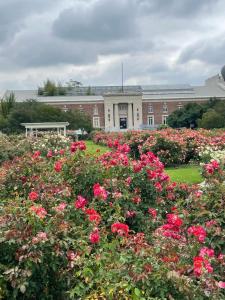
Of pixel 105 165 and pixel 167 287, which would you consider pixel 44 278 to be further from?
pixel 105 165

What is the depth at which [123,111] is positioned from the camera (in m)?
85.2

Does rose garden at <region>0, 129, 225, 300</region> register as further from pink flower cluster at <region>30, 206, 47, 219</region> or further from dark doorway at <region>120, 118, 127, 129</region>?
dark doorway at <region>120, 118, 127, 129</region>

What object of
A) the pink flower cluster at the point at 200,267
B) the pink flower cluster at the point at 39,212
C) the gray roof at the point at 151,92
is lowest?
the pink flower cluster at the point at 200,267

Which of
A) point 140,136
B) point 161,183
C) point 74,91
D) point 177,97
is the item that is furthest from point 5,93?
point 161,183

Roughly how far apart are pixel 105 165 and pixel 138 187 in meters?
0.45

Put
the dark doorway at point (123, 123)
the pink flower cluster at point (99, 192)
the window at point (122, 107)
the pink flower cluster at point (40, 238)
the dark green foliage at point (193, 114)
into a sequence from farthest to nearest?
the dark doorway at point (123, 123) < the window at point (122, 107) < the dark green foliage at point (193, 114) < the pink flower cluster at point (99, 192) < the pink flower cluster at point (40, 238)

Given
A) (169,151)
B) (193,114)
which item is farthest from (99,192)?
(193,114)

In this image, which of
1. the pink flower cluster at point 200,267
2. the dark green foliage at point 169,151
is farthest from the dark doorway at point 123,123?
the pink flower cluster at point 200,267

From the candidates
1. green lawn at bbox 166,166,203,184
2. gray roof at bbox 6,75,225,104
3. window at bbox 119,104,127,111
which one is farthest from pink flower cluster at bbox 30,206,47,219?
window at bbox 119,104,127,111

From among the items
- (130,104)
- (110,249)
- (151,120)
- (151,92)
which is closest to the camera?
→ (110,249)

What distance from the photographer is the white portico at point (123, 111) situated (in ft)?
274

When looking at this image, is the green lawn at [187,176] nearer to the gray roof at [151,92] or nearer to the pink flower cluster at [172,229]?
the pink flower cluster at [172,229]

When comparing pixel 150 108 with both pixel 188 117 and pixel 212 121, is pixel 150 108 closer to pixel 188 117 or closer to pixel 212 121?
Answer: pixel 188 117

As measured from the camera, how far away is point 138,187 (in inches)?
239
